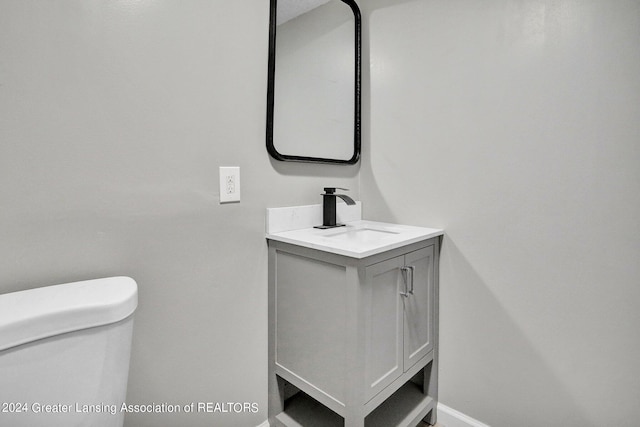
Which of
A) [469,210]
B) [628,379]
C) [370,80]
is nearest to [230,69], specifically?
[370,80]

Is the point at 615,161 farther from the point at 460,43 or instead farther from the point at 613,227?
the point at 460,43

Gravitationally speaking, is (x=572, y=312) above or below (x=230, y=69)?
below

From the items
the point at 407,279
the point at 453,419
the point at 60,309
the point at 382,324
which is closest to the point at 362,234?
the point at 407,279

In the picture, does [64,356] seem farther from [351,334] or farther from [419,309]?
[419,309]

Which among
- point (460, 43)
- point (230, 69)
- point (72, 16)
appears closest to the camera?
point (72, 16)

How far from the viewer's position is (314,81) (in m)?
1.46

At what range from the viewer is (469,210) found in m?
1.29

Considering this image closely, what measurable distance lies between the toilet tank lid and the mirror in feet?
2.39

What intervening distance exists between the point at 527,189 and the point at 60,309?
1369mm

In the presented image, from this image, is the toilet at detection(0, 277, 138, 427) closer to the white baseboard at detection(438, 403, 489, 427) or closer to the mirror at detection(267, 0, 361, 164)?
the mirror at detection(267, 0, 361, 164)

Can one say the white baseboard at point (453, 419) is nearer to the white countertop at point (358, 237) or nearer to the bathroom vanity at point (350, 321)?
the bathroom vanity at point (350, 321)

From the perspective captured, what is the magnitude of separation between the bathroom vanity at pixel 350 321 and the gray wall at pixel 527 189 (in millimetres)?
152

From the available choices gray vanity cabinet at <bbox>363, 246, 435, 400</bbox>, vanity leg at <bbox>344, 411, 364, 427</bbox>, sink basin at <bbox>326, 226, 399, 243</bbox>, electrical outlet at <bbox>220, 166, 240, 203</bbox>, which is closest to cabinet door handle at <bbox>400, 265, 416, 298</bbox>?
gray vanity cabinet at <bbox>363, 246, 435, 400</bbox>

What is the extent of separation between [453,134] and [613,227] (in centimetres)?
60
